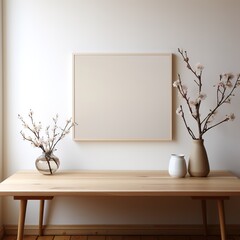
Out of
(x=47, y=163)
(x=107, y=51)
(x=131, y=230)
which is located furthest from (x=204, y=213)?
(x=107, y=51)

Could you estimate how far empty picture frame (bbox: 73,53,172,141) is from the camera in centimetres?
263

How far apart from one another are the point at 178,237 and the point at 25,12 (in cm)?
207

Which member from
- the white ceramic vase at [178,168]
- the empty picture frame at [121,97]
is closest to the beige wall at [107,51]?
the empty picture frame at [121,97]

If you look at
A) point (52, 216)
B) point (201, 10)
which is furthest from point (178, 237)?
point (201, 10)

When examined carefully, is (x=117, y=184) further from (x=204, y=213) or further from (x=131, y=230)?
(x=204, y=213)

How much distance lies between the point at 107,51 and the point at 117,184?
103cm

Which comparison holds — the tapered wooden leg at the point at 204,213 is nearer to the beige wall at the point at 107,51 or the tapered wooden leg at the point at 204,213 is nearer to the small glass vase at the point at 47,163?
the beige wall at the point at 107,51

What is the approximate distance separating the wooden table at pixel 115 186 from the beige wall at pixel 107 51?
0.17 m

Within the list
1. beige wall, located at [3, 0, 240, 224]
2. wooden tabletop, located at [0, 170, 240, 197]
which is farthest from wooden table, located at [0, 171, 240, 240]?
beige wall, located at [3, 0, 240, 224]

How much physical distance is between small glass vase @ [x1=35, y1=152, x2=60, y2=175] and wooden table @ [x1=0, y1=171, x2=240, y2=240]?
44mm

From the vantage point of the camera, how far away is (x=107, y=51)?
2648 mm

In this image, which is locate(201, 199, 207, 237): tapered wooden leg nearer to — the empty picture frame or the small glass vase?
the empty picture frame

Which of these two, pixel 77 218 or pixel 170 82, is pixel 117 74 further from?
pixel 77 218

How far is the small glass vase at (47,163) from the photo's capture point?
2445mm
